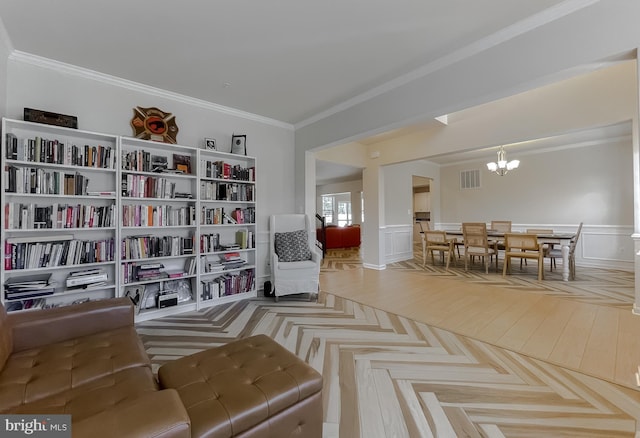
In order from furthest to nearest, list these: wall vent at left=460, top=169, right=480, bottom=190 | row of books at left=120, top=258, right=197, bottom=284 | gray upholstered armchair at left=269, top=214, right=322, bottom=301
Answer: wall vent at left=460, top=169, right=480, bottom=190 < gray upholstered armchair at left=269, top=214, right=322, bottom=301 < row of books at left=120, top=258, right=197, bottom=284

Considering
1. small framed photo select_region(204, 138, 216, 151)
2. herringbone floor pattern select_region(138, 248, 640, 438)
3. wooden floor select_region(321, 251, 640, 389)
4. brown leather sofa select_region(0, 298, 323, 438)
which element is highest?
small framed photo select_region(204, 138, 216, 151)

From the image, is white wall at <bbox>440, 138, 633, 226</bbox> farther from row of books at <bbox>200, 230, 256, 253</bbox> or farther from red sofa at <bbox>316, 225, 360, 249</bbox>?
row of books at <bbox>200, 230, 256, 253</bbox>

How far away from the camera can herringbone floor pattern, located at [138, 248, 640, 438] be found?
4.61 ft

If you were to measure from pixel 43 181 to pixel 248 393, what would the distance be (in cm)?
267

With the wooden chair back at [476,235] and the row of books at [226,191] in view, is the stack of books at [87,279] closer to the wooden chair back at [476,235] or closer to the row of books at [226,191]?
the row of books at [226,191]

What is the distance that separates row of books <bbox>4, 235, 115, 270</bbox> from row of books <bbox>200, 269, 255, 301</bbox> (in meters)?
1.02

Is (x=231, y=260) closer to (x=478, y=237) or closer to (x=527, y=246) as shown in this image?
(x=478, y=237)

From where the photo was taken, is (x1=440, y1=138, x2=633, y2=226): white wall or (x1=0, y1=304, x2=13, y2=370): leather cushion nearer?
(x1=0, y1=304, x2=13, y2=370): leather cushion

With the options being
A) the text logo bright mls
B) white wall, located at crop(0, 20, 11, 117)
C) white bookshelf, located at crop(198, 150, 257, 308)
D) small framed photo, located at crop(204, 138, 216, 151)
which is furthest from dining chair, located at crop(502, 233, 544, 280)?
white wall, located at crop(0, 20, 11, 117)

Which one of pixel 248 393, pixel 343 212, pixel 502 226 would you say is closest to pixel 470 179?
pixel 502 226

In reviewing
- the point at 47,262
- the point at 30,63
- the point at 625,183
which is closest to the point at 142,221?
the point at 47,262

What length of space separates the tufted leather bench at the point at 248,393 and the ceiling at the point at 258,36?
7.54 ft

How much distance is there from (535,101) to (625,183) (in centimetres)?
321

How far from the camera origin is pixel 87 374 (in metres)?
1.22
